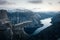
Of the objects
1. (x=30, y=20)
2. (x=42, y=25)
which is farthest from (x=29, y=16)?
(x=42, y=25)

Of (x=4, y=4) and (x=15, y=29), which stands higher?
(x=4, y=4)

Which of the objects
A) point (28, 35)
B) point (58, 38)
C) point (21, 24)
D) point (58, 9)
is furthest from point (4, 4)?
point (58, 38)

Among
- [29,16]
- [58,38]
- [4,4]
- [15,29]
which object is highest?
[4,4]

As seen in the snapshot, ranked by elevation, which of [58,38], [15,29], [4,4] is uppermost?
[4,4]

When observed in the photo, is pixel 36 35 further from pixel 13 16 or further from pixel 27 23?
pixel 13 16

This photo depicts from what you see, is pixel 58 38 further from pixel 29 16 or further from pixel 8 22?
pixel 8 22

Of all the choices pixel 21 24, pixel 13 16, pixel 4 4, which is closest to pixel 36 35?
pixel 21 24

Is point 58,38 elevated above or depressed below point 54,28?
below

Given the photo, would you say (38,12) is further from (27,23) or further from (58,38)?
(58,38)
